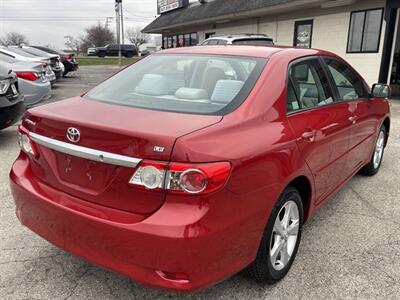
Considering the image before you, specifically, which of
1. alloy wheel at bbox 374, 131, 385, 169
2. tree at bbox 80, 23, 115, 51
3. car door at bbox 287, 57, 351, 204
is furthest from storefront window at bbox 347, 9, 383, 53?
tree at bbox 80, 23, 115, 51

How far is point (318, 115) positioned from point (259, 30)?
15.9m

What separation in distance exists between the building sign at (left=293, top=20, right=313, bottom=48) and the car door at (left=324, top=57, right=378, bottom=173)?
36.4 feet

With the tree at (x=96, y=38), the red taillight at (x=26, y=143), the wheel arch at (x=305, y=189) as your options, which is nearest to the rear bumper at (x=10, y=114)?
the red taillight at (x=26, y=143)

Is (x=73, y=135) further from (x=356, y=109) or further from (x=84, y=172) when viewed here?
(x=356, y=109)

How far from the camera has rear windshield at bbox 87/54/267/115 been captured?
8.33ft

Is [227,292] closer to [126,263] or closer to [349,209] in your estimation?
[126,263]

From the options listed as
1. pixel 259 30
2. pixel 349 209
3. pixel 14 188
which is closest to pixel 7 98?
pixel 14 188

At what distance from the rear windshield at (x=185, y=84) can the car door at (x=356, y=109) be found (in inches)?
45.2

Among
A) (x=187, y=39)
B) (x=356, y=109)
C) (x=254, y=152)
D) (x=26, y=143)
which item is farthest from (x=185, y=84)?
(x=187, y=39)

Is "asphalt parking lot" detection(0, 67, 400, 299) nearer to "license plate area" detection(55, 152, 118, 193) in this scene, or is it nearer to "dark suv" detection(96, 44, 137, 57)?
"license plate area" detection(55, 152, 118, 193)

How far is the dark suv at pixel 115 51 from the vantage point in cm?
5038

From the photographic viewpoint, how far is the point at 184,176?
1962 mm

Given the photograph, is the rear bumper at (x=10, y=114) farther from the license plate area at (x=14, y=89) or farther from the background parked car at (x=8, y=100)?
the license plate area at (x=14, y=89)

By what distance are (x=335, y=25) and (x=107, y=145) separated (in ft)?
43.5
